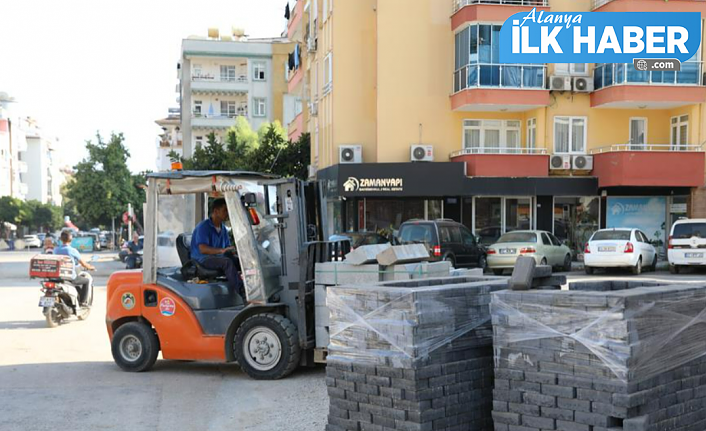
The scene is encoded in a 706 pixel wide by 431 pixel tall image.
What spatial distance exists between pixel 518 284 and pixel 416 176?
24.5 m

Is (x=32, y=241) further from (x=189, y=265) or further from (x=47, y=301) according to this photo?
(x=189, y=265)

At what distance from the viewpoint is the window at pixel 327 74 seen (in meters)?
33.4

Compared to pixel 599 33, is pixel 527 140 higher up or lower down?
lower down

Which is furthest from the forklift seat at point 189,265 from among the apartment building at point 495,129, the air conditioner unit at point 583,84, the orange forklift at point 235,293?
the air conditioner unit at point 583,84

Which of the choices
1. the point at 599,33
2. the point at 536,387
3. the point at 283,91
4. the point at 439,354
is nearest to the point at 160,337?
the point at 439,354

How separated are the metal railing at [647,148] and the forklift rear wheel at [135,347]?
Answer: 24.0 metres

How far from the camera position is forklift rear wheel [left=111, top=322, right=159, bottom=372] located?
9.39 metres

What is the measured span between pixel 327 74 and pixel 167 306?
2667 centimetres

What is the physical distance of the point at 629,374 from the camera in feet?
14.9

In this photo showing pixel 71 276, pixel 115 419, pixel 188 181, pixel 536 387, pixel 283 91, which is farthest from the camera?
pixel 283 91

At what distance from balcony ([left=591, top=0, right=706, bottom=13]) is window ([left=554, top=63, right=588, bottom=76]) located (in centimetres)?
247

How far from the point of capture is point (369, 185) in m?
30.3

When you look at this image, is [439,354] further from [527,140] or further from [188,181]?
[527,140]

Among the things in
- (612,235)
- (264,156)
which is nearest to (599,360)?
(612,235)
